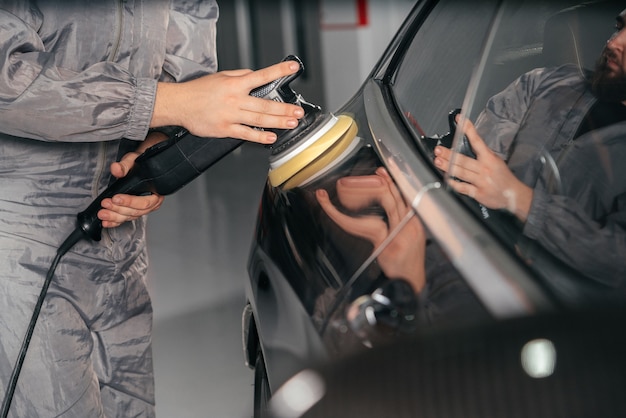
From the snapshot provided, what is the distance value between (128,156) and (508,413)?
123 centimetres

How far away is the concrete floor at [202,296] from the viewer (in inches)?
107

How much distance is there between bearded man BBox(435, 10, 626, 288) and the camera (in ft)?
2.83

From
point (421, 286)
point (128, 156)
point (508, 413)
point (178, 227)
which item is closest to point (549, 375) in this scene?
point (508, 413)

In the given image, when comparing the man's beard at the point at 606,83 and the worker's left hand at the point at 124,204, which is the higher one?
the man's beard at the point at 606,83

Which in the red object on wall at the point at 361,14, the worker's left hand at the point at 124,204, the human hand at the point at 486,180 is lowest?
the red object on wall at the point at 361,14

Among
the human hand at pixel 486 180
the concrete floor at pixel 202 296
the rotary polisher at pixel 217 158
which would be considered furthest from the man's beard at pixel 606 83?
the concrete floor at pixel 202 296

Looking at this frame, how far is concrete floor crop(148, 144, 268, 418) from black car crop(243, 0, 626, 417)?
588mm

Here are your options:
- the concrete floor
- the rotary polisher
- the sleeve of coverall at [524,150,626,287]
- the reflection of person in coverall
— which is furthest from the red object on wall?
the sleeve of coverall at [524,150,626,287]

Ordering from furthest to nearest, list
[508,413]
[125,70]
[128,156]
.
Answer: [128,156] < [125,70] < [508,413]

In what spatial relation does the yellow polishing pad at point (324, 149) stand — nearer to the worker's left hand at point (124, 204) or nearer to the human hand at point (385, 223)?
the human hand at point (385, 223)

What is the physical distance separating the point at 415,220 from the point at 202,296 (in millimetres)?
2643

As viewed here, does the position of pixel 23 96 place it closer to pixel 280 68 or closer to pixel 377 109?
pixel 280 68

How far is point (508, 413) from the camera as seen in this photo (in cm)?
63

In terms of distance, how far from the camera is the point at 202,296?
11.6 ft
